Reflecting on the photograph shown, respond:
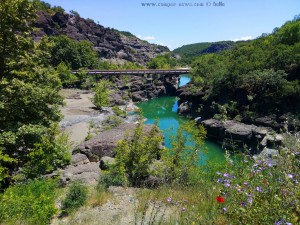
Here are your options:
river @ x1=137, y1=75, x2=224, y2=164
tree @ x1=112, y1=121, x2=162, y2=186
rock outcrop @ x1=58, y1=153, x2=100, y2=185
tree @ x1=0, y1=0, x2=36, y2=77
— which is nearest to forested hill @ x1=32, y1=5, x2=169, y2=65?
river @ x1=137, y1=75, x2=224, y2=164

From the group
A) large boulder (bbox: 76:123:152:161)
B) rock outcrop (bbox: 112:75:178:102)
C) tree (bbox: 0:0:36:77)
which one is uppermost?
tree (bbox: 0:0:36:77)

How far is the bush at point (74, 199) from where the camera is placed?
7379 millimetres

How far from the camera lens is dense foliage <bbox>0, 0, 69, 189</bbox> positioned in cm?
1102

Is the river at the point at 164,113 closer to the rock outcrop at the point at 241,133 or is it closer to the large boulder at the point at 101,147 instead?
the rock outcrop at the point at 241,133

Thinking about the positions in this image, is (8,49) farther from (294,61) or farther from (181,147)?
(294,61)

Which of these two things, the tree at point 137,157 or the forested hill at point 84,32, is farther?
the forested hill at point 84,32

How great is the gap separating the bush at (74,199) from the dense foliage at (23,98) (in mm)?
3970

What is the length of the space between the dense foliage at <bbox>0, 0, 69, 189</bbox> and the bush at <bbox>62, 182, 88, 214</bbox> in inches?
156

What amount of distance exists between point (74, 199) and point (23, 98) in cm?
545

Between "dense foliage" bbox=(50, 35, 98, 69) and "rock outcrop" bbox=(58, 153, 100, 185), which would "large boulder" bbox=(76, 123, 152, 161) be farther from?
"dense foliage" bbox=(50, 35, 98, 69)

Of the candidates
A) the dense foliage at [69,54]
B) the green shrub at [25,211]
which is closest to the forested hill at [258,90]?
the green shrub at [25,211]

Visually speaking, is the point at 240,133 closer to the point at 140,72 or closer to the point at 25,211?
the point at 25,211

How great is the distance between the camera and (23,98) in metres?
11.1

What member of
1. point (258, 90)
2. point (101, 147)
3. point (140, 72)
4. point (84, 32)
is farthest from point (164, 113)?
point (84, 32)
